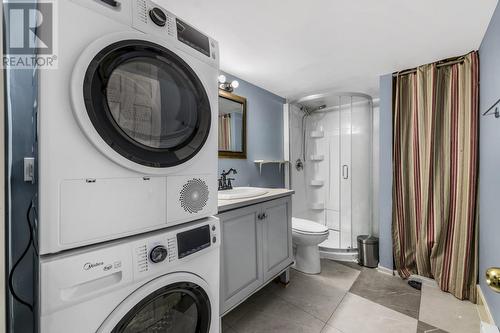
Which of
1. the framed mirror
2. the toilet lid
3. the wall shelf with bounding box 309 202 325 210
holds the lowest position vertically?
the toilet lid

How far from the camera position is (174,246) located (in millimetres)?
905

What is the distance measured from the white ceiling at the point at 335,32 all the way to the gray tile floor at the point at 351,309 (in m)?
2.08

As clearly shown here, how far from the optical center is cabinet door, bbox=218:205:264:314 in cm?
144

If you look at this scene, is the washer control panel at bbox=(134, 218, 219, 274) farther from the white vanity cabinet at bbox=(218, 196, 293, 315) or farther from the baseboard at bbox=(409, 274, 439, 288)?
the baseboard at bbox=(409, 274, 439, 288)

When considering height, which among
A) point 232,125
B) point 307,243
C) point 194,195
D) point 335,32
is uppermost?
point 335,32

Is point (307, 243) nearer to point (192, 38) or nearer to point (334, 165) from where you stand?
point (334, 165)

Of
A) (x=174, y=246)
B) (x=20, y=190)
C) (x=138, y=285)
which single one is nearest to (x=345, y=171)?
(x=174, y=246)

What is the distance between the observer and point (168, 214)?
911 mm

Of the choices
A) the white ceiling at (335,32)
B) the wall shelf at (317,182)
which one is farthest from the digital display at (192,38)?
the wall shelf at (317,182)

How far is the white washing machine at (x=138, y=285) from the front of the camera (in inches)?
25.5

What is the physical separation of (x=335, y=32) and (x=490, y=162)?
1402 mm

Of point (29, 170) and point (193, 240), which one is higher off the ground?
point (29, 170)

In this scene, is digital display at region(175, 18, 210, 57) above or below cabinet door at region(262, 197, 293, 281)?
above

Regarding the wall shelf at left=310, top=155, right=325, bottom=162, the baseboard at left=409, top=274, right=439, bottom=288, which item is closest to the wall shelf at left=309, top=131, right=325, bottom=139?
the wall shelf at left=310, top=155, right=325, bottom=162
